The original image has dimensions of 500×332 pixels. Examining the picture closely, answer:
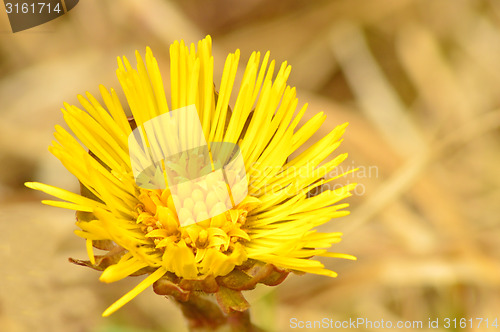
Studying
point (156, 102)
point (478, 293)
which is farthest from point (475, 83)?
point (156, 102)

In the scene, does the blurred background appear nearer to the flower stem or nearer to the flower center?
the flower stem

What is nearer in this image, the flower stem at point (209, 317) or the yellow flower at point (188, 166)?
the yellow flower at point (188, 166)

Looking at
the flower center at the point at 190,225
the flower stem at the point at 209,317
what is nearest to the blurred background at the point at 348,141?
the flower stem at the point at 209,317

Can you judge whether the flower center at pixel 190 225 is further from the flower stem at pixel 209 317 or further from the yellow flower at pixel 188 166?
the flower stem at pixel 209 317

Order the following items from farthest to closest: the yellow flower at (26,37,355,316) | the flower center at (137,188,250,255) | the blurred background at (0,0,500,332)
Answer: the blurred background at (0,0,500,332) → the flower center at (137,188,250,255) → the yellow flower at (26,37,355,316)

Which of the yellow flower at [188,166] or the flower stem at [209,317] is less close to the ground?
the yellow flower at [188,166]

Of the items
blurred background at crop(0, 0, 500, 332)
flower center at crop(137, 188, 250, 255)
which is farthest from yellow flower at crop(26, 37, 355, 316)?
blurred background at crop(0, 0, 500, 332)

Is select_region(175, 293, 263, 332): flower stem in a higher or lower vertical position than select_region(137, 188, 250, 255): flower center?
lower

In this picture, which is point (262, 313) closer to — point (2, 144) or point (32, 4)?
point (2, 144)
